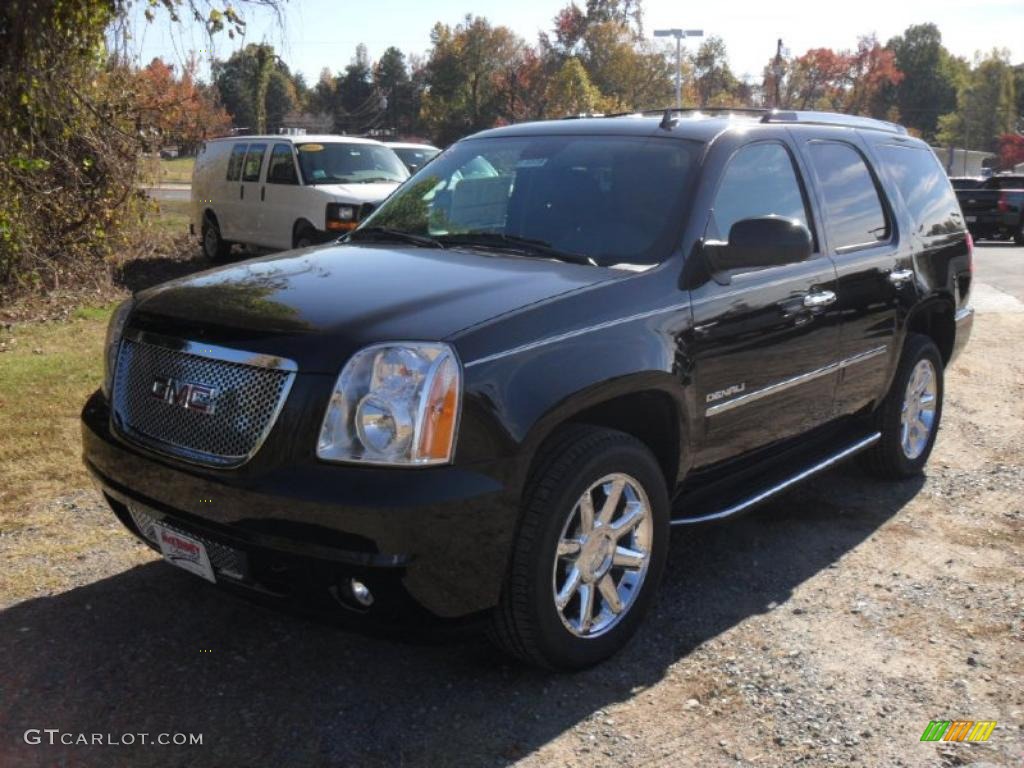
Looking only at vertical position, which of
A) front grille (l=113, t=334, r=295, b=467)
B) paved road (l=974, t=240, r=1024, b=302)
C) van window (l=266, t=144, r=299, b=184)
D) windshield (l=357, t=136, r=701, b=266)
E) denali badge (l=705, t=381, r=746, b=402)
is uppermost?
van window (l=266, t=144, r=299, b=184)

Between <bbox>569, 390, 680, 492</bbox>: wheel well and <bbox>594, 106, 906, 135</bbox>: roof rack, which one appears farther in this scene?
<bbox>594, 106, 906, 135</bbox>: roof rack

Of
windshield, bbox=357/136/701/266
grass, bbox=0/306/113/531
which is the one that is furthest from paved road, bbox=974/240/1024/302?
grass, bbox=0/306/113/531

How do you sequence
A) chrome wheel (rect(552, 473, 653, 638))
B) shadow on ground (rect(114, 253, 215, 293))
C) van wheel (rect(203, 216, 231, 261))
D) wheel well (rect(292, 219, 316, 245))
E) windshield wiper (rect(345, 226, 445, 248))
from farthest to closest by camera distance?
van wheel (rect(203, 216, 231, 261)) → wheel well (rect(292, 219, 316, 245)) → shadow on ground (rect(114, 253, 215, 293)) → windshield wiper (rect(345, 226, 445, 248)) → chrome wheel (rect(552, 473, 653, 638))

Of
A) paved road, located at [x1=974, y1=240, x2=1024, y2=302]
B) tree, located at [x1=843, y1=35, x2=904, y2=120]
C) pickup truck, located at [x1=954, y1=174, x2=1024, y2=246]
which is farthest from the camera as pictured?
tree, located at [x1=843, y1=35, x2=904, y2=120]

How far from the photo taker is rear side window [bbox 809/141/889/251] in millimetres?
4699

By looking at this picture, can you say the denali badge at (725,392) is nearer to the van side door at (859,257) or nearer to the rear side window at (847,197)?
the van side door at (859,257)

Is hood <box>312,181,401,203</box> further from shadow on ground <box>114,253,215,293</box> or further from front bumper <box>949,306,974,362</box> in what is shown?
front bumper <box>949,306,974,362</box>

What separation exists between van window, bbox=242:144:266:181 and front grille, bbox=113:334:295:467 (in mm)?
11245

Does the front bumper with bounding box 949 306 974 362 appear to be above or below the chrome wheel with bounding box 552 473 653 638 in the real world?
above

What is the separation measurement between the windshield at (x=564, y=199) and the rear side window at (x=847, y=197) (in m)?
0.96

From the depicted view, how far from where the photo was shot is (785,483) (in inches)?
169

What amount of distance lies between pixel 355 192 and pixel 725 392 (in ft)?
31.6

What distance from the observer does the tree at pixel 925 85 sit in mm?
103438

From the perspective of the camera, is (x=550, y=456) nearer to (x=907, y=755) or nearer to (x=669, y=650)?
(x=669, y=650)
